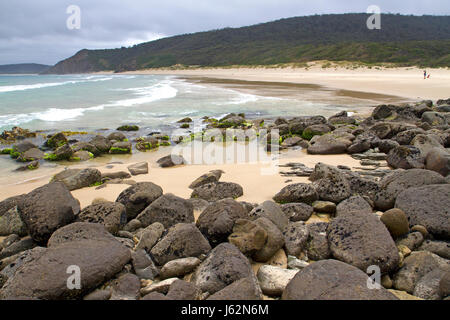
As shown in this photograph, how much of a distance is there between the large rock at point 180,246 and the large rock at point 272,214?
29.9 inches

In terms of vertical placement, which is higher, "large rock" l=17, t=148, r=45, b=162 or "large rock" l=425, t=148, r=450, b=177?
"large rock" l=425, t=148, r=450, b=177

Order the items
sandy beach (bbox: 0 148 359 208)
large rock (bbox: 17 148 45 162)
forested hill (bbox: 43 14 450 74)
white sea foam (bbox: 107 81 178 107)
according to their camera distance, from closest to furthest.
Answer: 1. sandy beach (bbox: 0 148 359 208)
2. large rock (bbox: 17 148 45 162)
3. white sea foam (bbox: 107 81 178 107)
4. forested hill (bbox: 43 14 450 74)

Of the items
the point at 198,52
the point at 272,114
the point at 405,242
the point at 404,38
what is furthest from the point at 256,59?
the point at 405,242

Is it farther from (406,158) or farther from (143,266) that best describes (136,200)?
(406,158)

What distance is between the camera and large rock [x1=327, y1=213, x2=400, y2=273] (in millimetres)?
3023

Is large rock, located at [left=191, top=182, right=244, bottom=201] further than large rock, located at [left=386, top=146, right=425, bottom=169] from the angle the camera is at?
No

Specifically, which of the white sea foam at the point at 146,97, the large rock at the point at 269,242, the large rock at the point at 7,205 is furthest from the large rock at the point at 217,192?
the white sea foam at the point at 146,97

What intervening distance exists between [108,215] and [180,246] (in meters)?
1.10

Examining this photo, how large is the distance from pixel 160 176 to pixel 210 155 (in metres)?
1.94

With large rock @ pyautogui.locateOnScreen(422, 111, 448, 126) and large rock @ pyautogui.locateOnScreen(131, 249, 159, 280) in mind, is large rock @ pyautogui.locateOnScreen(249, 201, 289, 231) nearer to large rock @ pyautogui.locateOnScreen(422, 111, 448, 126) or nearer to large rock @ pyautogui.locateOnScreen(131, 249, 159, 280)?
large rock @ pyautogui.locateOnScreen(131, 249, 159, 280)

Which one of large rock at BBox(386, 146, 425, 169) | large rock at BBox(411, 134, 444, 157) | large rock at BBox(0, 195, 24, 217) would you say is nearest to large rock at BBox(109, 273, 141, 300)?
large rock at BBox(0, 195, 24, 217)

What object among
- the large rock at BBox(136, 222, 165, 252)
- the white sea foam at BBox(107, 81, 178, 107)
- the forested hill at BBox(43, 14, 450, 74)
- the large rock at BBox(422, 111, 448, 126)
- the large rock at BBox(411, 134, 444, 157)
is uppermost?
the forested hill at BBox(43, 14, 450, 74)

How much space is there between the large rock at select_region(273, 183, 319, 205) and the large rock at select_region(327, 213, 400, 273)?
958 millimetres

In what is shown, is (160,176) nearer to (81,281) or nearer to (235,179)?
(235,179)
